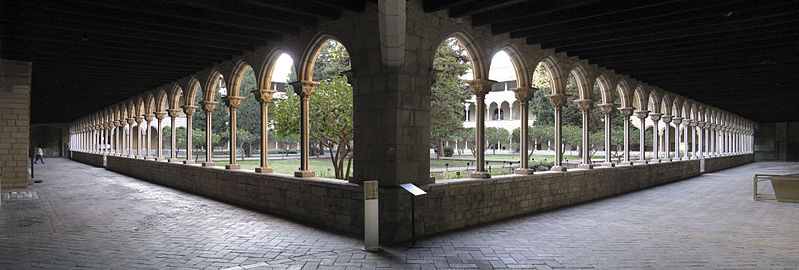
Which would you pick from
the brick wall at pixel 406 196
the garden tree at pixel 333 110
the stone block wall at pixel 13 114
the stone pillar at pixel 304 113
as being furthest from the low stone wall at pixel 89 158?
the stone pillar at pixel 304 113

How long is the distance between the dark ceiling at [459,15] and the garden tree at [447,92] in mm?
6419

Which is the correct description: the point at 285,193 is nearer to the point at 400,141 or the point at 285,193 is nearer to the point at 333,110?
the point at 400,141

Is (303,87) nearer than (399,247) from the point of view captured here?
No

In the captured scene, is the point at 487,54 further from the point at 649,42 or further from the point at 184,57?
the point at 184,57

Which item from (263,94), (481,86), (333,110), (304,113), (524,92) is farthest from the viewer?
(333,110)

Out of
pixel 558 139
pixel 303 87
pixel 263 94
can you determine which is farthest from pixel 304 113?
pixel 558 139

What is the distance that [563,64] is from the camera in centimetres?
826

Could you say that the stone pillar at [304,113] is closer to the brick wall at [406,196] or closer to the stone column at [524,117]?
the brick wall at [406,196]

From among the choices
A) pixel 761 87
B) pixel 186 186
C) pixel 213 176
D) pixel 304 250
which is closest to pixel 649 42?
pixel 304 250

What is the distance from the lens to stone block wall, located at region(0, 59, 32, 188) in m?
9.14

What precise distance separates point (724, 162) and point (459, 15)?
1885 cm

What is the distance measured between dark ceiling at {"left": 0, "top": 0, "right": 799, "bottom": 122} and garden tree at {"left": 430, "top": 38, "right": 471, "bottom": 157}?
Result: 253 inches

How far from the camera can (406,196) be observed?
17.1 feet

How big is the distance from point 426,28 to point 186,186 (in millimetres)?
7134
